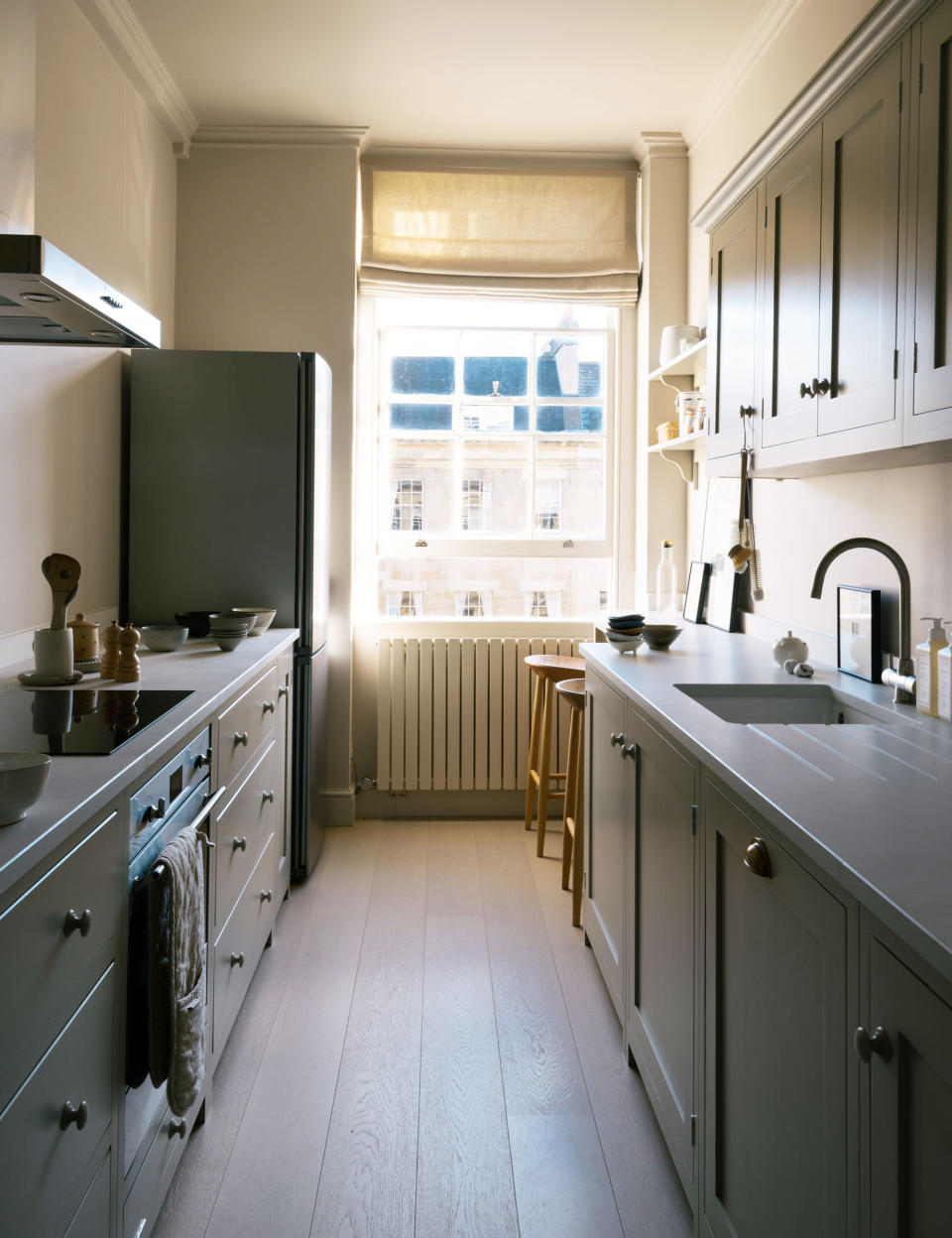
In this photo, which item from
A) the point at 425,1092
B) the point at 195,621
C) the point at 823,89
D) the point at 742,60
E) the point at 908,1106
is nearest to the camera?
the point at 908,1106

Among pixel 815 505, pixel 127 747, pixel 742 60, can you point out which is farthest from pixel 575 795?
pixel 742 60

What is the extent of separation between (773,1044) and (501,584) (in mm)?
3381

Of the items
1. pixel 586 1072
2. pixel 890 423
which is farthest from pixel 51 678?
pixel 890 423

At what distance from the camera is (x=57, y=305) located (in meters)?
1.90

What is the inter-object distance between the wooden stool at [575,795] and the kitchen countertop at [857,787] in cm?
104

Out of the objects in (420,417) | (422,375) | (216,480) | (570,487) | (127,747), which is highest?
(422,375)

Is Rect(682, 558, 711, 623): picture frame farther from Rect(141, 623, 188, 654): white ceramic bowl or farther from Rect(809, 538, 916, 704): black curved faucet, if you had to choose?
Rect(141, 623, 188, 654): white ceramic bowl

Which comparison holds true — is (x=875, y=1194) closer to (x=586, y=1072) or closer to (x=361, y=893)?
(x=586, y=1072)

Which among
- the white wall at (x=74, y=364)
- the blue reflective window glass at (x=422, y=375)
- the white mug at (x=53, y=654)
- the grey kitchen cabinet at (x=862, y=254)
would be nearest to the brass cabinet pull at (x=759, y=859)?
the grey kitchen cabinet at (x=862, y=254)

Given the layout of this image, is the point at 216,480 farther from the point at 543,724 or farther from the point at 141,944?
the point at 141,944

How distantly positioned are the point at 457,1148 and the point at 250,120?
12.7 feet

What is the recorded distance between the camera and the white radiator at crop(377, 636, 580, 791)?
4.37 metres

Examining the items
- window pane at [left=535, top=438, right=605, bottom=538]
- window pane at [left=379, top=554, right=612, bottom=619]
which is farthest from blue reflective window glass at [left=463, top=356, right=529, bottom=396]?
window pane at [left=379, top=554, right=612, bottom=619]

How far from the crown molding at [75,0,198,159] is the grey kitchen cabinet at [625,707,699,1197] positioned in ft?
9.07
